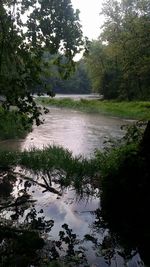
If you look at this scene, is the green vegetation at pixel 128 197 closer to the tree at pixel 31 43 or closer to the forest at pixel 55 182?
the forest at pixel 55 182

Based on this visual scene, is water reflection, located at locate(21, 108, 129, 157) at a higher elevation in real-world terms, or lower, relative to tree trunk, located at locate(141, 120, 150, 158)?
lower

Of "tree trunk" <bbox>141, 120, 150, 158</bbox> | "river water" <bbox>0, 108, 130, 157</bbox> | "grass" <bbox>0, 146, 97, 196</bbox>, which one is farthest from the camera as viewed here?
"river water" <bbox>0, 108, 130, 157</bbox>

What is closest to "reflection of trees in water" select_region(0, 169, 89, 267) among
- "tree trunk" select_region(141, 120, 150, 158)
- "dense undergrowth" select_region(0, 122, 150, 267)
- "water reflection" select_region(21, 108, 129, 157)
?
"dense undergrowth" select_region(0, 122, 150, 267)

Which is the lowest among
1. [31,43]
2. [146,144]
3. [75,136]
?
[75,136]

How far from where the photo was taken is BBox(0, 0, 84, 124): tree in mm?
6121

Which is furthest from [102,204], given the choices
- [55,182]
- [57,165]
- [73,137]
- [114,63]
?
[114,63]

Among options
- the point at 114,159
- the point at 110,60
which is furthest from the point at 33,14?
the point at 110,60

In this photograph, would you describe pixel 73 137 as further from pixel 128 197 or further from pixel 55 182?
pixel 128 197

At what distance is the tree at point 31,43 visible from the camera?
6.12m

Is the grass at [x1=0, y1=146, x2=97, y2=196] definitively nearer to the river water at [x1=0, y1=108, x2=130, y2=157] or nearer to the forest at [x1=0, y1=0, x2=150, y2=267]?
the forest at [x1=0, y1=0, x2=150, y2=267]

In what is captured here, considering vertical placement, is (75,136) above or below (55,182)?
below

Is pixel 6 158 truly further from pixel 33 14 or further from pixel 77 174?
pixel 33 14

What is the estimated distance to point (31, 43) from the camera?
21.7 feet

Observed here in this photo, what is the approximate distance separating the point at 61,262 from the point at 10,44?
142 inches
